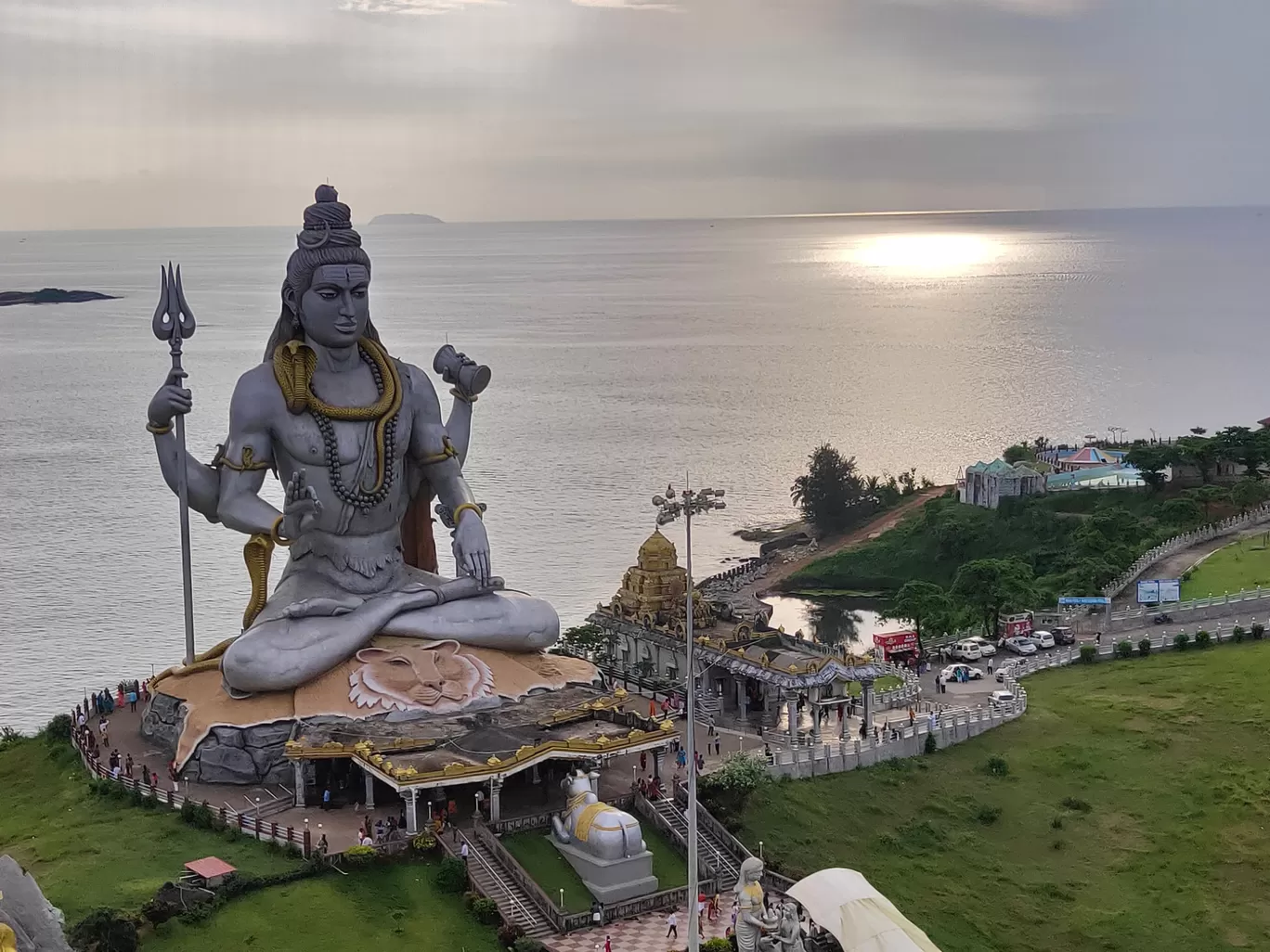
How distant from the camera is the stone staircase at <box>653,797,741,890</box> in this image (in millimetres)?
23250

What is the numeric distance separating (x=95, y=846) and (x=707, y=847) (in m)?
A: 8.60

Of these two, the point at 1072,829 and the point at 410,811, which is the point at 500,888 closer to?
the point at 410,811

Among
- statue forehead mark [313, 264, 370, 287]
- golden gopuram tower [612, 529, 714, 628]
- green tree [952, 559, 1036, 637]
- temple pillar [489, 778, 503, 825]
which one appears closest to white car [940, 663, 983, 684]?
green tree [952, 559, 1036, 637]

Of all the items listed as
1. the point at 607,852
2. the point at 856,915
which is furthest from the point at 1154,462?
the point at 856,915

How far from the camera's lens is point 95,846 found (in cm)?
2316

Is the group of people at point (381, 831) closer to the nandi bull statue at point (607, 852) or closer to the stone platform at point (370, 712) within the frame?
the stone platform at point (370, 712)

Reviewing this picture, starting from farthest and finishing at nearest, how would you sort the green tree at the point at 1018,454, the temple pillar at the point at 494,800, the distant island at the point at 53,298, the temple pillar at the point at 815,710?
the distant island at the point at 53,298, the green tree at the point at 1018,454, the temple pillar at the point at 815,710, the temple pillar at the point at 494,800

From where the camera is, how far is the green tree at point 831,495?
6225cm

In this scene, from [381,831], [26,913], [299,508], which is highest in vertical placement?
[299,508]

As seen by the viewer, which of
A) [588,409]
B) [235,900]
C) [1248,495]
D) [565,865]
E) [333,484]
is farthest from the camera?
[588,409]

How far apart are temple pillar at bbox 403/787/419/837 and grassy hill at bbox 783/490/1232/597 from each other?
29290 millimetres

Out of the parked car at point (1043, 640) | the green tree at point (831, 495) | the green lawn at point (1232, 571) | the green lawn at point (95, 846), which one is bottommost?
the green lawn at point (95, 846)

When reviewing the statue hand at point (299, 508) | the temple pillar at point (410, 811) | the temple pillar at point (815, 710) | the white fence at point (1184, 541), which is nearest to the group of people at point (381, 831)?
the temple pillar at point (410, 811)

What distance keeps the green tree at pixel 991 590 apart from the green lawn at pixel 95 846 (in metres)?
19.6
